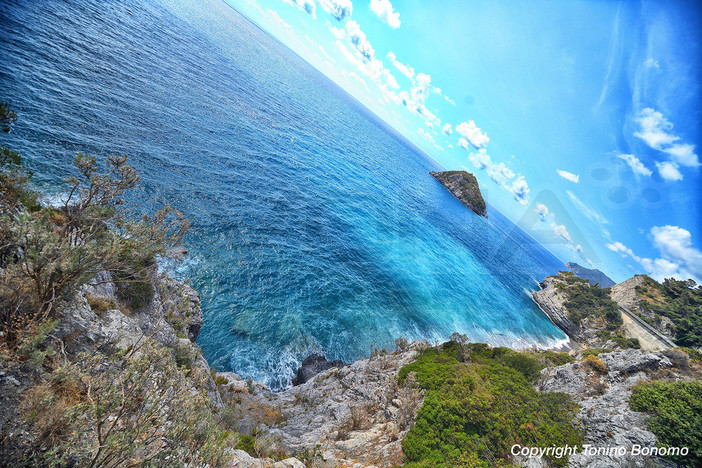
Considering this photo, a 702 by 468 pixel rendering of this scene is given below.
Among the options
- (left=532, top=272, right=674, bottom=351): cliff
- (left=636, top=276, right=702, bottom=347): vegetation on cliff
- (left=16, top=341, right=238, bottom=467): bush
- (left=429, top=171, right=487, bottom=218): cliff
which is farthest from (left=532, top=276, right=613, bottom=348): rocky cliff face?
(left=429, top=171, right=487, bottom=218): cliff

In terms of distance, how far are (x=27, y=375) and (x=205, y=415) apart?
4.36 meters

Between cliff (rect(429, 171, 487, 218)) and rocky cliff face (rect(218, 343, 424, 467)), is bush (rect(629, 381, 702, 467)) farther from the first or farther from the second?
cliff (rect(429, 171, 487, 218))

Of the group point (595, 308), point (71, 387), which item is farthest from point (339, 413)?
point (595, 308)

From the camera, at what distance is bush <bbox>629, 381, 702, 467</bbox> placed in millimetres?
11273

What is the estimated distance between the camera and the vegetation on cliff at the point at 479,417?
11.6 m

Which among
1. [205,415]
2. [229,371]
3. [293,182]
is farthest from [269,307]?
[293,182]

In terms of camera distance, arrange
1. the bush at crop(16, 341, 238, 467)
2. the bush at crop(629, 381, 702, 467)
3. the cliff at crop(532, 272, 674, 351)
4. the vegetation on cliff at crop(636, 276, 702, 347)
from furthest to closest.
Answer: the cliff at crop(532, 272, 674, 351), the vegetation on cliff at crop(636, 276, 702, 347), the bush at crop(629, 381, 702, 467), the bush at crop(16, 341, 238, 467)

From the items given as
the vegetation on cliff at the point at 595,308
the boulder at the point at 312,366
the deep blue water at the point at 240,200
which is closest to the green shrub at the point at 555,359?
the deep blue water at the point at 240,200

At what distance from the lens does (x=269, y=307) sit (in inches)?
897

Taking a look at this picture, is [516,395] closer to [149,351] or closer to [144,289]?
[149,351]

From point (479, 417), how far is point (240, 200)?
1250 inches

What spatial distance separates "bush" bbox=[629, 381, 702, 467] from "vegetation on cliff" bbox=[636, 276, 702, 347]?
43036 mm

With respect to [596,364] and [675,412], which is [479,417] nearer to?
[675,412]

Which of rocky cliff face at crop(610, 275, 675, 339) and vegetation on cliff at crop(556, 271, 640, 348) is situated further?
vegetation on cliff at crop(556, 271, 640, 348)
